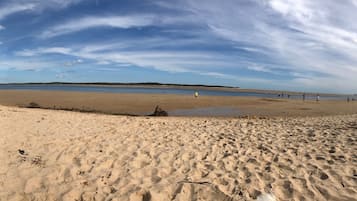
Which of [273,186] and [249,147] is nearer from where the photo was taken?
[273,186]

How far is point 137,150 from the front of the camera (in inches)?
273

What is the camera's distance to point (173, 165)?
6.00 meters

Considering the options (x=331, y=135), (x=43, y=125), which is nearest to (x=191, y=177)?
(x=331, y=135)

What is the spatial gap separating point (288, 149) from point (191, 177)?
2950mm

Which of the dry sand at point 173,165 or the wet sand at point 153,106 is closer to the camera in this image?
the dry sand at point 173,165

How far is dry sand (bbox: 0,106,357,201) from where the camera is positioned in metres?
4.76

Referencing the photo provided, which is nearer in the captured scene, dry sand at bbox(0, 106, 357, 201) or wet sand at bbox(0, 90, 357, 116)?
dry sand at bbox(0, 106, 357, 201)

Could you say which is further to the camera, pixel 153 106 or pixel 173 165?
pixel 153 106

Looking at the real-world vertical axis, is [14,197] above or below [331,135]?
below

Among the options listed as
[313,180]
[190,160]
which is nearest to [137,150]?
[190,160]

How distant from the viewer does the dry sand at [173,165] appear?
4.76 meters

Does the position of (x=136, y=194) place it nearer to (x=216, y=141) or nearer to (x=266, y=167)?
(x=266, y=167)

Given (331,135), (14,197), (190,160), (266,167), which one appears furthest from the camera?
(331,135)

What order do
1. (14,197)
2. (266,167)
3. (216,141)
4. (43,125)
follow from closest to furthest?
(14,197) → (266,167) → (216,141) → (43,125)
